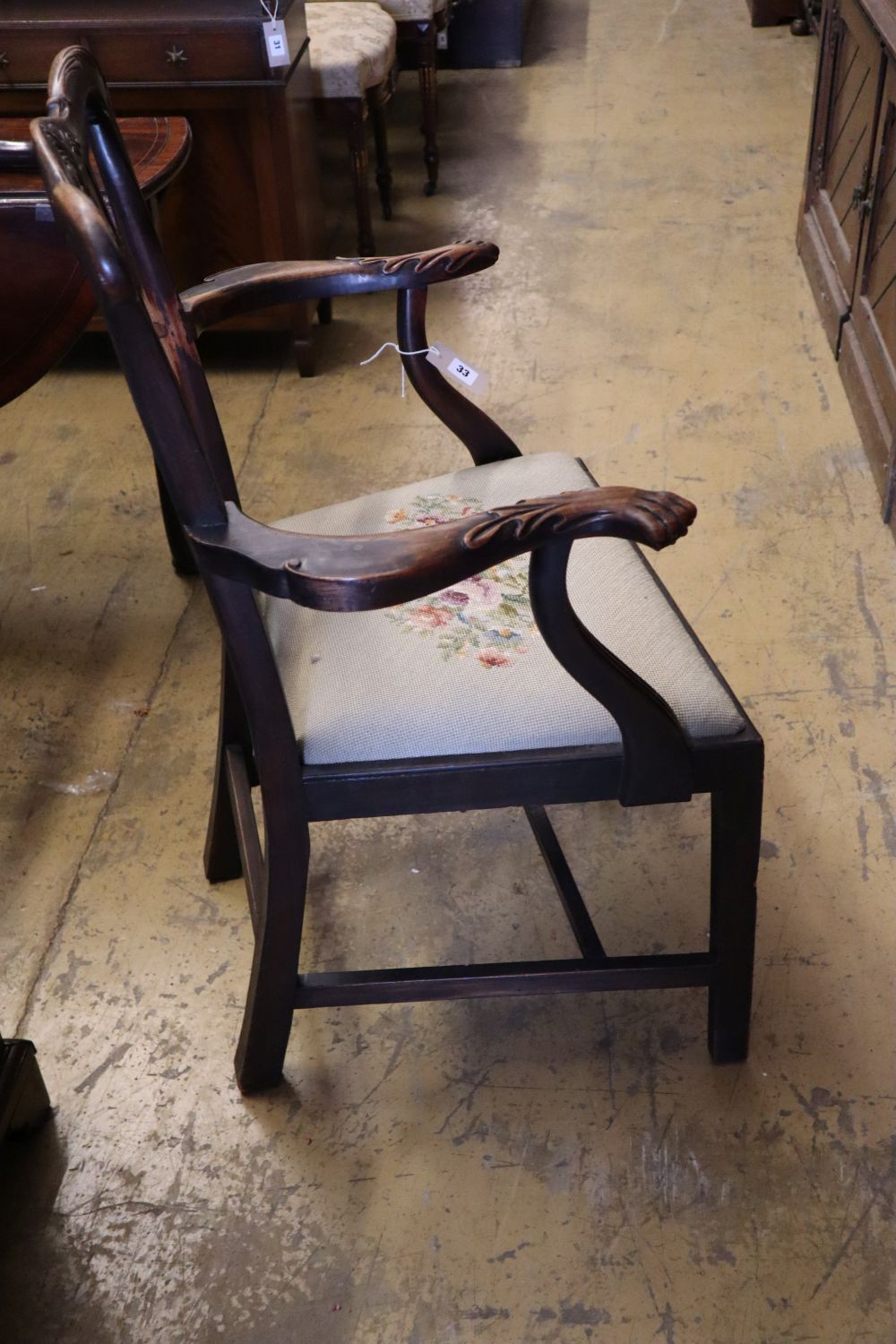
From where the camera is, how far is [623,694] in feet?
4.00

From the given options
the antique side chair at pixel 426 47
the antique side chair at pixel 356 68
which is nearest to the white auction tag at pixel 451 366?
the antique side chair at pixel 356 68

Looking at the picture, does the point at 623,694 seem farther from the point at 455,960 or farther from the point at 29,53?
the point at 29,53

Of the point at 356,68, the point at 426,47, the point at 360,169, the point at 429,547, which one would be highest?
the point at 429,547

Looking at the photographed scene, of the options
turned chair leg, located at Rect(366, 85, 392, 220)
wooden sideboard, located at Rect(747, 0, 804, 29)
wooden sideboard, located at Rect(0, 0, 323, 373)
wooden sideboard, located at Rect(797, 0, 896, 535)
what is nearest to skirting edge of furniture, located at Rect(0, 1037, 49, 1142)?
wooden sideboard, located at Rect(797, 0, 896, 535)

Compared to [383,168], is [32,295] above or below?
above

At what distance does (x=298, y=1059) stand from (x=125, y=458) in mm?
1658

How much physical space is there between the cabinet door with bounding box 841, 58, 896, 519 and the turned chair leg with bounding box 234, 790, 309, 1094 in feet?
5.12

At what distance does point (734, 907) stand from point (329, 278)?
0.84 meters

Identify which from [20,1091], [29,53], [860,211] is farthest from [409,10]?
[20,1091]

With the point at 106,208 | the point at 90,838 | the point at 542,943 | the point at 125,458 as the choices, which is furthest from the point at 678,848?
the point at 125,458

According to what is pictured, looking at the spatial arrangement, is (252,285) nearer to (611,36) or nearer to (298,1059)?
(298,1059)

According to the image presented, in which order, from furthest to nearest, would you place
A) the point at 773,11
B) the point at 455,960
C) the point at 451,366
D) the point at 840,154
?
1. the point at 773,11
2. the point at 840,154
3. the point at 455,960
4. the point at 451,366

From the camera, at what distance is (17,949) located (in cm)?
174

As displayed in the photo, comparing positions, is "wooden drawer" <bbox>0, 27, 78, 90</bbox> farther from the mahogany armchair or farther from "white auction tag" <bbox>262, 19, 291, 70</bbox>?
the mahogany armchair
